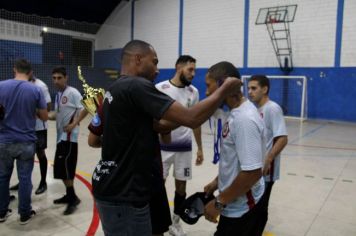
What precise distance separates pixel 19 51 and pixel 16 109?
1537cm

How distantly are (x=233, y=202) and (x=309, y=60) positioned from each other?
541 inches

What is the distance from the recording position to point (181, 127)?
3.73 meters

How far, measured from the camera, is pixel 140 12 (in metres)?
20.4

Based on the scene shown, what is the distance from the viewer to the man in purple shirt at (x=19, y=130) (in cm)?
364

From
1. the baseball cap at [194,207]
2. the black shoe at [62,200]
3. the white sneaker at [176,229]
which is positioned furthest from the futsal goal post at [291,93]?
the baseball cap at [194,207]

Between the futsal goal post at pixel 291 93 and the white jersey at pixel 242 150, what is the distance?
504 inches

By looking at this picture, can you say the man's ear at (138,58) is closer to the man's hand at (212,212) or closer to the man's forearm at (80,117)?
the man's hand at (212,212)

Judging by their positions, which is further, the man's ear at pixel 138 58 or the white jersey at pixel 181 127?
the white jersey at pixel 181 127

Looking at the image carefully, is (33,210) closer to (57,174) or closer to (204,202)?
(57,174)

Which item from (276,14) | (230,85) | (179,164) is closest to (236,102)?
(230,85)

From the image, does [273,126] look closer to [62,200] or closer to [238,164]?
[238,164]

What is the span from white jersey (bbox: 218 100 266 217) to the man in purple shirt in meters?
2.60

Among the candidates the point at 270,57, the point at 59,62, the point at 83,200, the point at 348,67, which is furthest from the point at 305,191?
the point at 59,62

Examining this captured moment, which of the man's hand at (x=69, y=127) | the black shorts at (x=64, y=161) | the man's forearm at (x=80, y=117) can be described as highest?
the man's forearm at (x=80, y=117)
